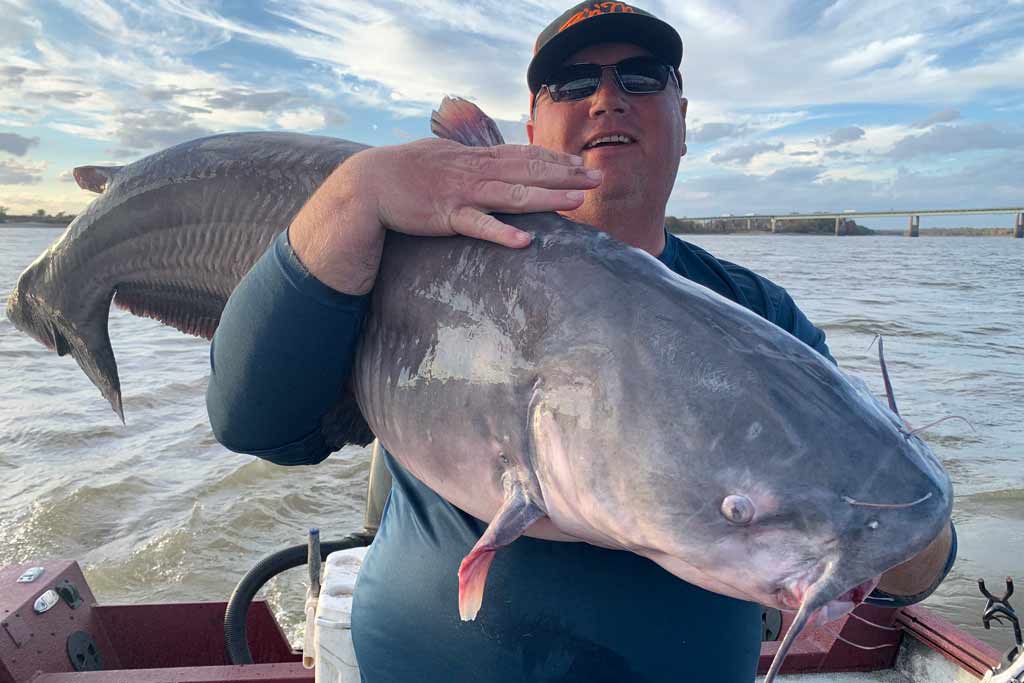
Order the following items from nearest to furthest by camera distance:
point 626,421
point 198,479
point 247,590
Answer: point 626,421, point 247,590, point 198,479

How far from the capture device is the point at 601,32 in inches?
93.1

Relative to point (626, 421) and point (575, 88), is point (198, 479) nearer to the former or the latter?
point (575, 88)

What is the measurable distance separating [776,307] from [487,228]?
1.10m

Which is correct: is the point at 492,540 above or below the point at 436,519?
above

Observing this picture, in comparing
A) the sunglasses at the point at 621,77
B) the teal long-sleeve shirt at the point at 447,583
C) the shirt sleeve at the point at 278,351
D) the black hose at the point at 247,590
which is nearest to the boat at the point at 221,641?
the black hose at the point at 247,590

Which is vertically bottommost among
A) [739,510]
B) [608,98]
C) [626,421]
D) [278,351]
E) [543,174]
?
[739,510]

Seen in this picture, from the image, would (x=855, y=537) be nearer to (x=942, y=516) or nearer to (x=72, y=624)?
(x=942, y=516)

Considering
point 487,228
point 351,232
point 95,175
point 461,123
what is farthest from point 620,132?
point 95,175

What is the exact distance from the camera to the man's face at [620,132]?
238cm

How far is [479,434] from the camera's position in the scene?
1578 millimetres

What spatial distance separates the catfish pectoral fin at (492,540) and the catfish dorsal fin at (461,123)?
0.89 metres

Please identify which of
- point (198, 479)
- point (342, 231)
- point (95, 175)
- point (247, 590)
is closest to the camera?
point (342, 231)

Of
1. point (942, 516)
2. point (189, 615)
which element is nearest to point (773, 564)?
point (942, 516)

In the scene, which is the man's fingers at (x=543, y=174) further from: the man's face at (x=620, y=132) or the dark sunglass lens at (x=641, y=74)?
the dark sunglass lens at (x=641, y=74)
